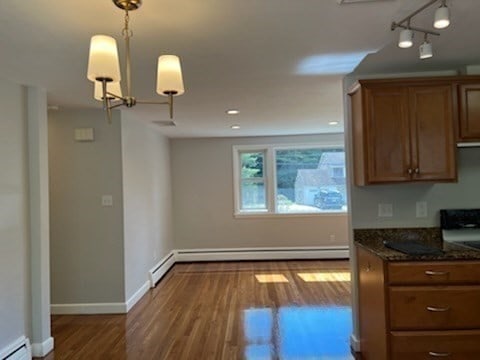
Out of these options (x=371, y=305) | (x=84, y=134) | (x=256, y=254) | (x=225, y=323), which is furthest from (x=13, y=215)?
(x=256, y=254)

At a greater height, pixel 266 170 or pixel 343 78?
pixel 343 78

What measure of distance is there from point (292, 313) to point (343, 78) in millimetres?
2407

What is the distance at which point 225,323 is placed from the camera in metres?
3.69

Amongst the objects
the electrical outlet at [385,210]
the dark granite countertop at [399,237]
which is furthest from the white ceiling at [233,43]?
the dark granite countertop at [399,237]

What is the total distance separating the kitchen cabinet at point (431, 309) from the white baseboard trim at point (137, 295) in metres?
2.91

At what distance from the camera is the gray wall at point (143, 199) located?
14.0 feet

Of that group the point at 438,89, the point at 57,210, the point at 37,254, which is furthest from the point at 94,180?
the point at 438,89

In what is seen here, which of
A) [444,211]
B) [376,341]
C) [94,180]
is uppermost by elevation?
[94,180]

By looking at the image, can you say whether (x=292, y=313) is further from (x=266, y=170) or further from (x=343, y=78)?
(x=266, y=170)

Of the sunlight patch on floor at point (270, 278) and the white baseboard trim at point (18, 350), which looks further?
the sunlight patch on floor at point (270, 278)

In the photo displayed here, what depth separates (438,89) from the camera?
2650 mm

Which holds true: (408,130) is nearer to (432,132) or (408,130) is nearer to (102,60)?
(432,132)

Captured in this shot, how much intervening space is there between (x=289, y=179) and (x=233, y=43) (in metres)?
4.72

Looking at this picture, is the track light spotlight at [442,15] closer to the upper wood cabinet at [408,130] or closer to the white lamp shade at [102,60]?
the upper wood cabinet at [408,130]
